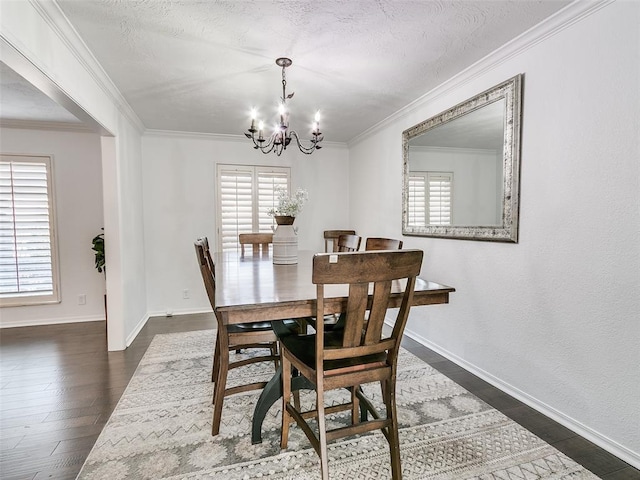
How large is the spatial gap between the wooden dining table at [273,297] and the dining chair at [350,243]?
0.68 m

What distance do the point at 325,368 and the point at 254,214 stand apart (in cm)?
343

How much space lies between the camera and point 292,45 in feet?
7.18

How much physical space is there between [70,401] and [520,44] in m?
3.83

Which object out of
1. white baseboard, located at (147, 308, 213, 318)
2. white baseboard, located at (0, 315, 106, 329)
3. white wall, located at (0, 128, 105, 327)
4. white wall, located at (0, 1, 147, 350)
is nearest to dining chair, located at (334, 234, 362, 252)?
white wall, located at (0, 1, 147, 350)

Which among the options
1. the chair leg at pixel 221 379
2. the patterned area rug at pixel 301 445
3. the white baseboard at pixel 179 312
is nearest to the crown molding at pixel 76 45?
the chair leg at pixel 221 379

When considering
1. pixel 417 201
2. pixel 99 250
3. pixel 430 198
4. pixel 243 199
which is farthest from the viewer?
pixel 243 199

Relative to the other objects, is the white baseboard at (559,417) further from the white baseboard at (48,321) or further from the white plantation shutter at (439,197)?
the white baseboard at (48,321)

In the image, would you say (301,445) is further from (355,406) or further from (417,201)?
(417,201)

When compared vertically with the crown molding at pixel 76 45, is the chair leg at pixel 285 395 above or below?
below

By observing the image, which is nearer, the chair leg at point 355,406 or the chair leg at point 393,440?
the chair leg at point 393,440

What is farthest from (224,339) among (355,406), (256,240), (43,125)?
(43,125)

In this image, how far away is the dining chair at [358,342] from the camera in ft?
4.14

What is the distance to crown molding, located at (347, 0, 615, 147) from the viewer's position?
5.80 ft

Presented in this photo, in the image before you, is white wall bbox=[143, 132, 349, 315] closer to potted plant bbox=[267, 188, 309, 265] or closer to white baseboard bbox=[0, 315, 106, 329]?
white baseboard bbox=[0, 315, 106, 329]
